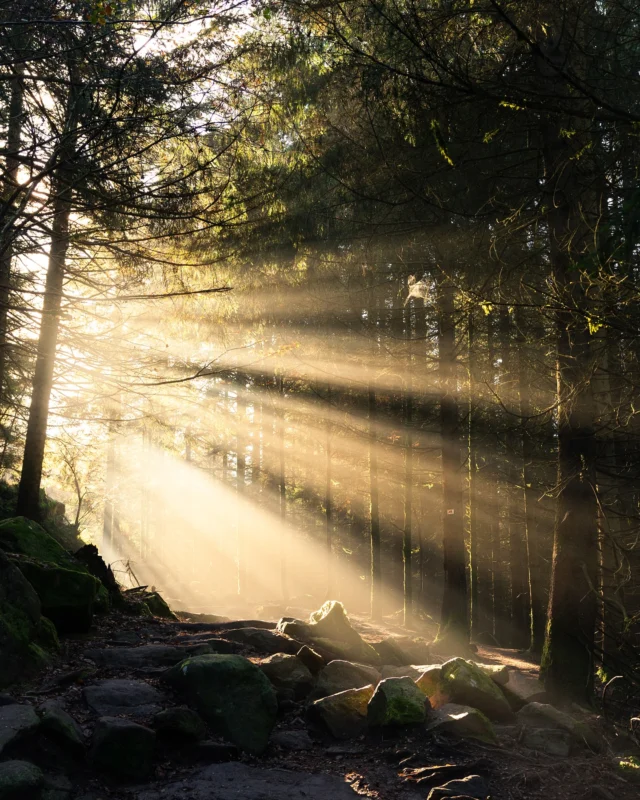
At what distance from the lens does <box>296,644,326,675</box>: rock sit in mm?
7852

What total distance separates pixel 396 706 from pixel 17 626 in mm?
4053

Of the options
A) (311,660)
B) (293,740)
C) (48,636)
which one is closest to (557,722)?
(293,740)

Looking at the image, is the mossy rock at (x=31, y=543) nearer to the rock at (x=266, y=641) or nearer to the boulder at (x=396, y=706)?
the rock at (x=266, y=641)

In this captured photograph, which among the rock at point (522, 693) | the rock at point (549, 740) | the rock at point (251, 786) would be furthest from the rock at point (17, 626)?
the rock at point (522, 693)

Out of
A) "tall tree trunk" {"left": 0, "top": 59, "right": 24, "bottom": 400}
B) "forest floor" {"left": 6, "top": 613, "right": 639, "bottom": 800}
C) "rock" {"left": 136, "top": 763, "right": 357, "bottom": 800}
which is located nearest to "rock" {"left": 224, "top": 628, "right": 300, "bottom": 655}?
"forest floor" {"left": 6, "top": 613, "right": 639, "bottom": 800}

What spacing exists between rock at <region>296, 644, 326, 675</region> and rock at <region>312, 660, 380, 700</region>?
0.33m

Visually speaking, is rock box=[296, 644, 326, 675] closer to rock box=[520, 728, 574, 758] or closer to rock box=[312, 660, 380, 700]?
rock box=[312, 660, 380, 700]

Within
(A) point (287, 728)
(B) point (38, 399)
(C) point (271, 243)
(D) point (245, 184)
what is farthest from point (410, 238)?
(A) point (287, 728)

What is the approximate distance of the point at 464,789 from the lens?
5.07 m

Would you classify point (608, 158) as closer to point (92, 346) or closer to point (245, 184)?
point (245, 184)

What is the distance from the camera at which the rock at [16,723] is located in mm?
4582

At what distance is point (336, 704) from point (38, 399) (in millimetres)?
8209

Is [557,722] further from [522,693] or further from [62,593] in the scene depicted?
[62,593]

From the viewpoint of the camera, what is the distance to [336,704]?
654 cm
